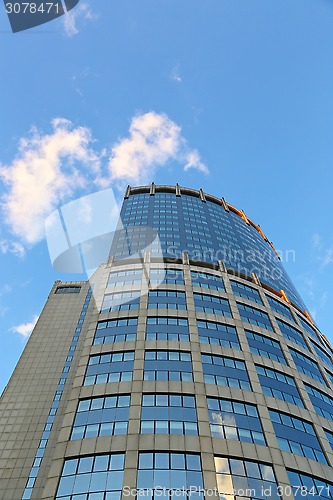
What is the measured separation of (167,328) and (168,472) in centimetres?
1559

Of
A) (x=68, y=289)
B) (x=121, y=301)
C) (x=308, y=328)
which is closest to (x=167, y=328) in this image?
(x=121, y=301)

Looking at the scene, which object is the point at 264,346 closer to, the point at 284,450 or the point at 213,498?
the point at 284,450

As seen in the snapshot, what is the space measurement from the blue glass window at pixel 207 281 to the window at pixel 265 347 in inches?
333

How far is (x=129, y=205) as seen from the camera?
251 feet

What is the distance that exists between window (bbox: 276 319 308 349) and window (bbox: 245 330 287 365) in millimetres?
3872

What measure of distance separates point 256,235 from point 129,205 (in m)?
29.0

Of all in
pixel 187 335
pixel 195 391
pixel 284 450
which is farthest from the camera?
pixel 187 335

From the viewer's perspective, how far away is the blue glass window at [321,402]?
37.1 m

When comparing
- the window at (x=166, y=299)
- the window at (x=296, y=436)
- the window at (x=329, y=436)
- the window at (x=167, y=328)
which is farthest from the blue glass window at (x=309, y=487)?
the window at (x=166, y=299)

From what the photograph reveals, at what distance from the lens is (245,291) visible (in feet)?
168

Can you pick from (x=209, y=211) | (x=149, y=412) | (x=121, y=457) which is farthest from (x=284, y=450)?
(x=209, y=211)

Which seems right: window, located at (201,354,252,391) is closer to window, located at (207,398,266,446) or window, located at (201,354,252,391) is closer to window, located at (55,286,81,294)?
window, located at (207,398,266,446)

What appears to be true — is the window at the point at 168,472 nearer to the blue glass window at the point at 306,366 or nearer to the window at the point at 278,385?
the window at the point at 278,385

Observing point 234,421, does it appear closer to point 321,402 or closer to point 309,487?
point 309,487
